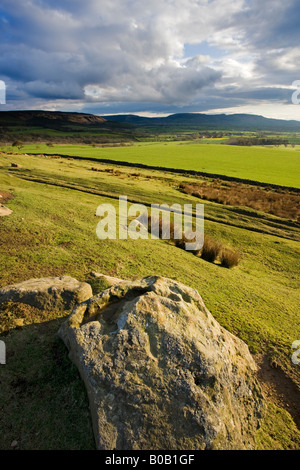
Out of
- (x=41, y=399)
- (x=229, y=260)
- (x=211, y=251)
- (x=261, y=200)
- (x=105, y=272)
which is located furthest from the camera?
(x=261, y=200)

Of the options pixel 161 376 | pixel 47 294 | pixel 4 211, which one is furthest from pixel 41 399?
pixel 4 211

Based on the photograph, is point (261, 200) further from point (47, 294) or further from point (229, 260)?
point (47, 294)

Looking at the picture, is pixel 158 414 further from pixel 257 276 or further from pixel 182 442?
pixel 257 276

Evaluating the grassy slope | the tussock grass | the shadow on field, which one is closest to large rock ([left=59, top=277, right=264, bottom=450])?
the shadow on field

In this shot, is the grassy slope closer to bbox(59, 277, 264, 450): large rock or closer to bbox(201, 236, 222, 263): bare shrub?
bbox(59, 277, 264, 450): large rock

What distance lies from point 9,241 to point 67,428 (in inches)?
376

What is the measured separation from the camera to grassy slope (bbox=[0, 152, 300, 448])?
564 cm

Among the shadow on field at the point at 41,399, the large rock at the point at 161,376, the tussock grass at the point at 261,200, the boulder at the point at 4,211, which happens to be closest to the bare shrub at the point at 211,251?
the large rock at the point at 161,376

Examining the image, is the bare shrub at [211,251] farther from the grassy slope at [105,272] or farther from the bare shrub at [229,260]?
the grassy slope at [105,272]

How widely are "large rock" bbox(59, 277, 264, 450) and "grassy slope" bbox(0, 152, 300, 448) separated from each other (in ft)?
2.35

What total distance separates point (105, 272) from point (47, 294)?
140 inches

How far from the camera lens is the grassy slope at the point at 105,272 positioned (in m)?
5.64

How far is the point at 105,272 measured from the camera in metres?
11.4

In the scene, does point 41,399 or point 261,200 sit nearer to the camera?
point 41,399
